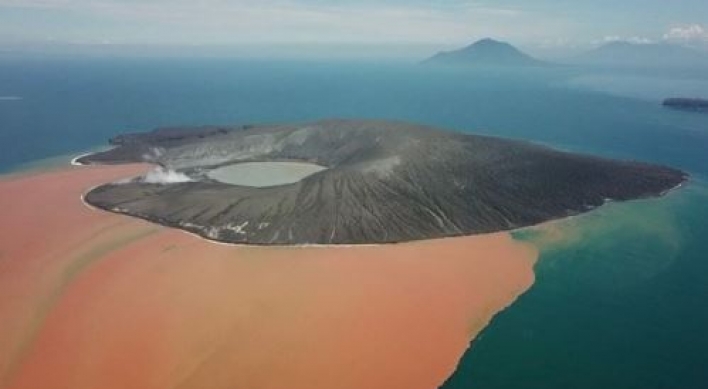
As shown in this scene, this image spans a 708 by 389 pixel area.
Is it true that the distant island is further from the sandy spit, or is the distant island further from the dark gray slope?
the sandy spit

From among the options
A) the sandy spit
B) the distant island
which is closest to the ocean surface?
the sandy spit

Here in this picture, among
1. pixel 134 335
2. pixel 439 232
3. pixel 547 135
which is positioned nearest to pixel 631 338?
pixel 439 232

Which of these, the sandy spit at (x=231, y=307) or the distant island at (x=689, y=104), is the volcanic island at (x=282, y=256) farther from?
the distant island at (x=689, y=104)

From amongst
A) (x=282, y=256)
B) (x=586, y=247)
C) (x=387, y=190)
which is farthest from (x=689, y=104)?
(x=282, y=256)

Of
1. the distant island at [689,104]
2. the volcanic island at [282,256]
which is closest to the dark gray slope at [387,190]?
the volcanic island at [282,256]

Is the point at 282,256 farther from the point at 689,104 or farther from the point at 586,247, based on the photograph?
the point at 689,104

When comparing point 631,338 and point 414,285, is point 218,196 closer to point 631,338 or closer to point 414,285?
point 414,285
